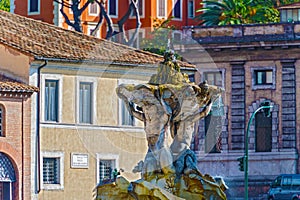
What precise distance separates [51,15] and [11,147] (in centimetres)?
4571

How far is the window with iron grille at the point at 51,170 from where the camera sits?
8231 cm

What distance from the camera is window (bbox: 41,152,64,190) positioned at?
82250mm

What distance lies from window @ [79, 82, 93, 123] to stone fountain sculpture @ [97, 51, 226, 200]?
30021mm

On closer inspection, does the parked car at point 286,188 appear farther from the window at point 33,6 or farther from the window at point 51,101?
the window at point 33,6

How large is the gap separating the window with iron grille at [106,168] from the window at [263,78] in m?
19.0

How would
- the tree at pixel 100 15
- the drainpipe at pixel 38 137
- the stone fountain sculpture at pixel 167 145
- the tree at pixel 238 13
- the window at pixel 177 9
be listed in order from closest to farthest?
1. the stone fountain sculpture at pixel 167 145
2. the drainpipe at pixel 38 137
3. the tree at pixel 238 13
4. the tree at pixel 100 15
5. the window at pixel 177 9

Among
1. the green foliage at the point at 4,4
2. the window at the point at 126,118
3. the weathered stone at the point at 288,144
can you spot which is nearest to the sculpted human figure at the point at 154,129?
the window at the point at 126,118

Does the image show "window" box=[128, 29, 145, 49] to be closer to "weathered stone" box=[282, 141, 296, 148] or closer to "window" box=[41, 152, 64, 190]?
"weathered stone" box=[282, 141, 296, 148]

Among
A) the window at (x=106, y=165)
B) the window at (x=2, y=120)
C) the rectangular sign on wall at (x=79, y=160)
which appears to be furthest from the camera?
the window at (x=106, y=165)

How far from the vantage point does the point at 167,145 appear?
166 feet

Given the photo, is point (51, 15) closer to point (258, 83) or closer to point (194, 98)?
point (258, 83)

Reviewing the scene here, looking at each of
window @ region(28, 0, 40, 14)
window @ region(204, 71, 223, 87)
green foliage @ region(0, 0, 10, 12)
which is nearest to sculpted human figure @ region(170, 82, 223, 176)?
window @ region(204, 71, 223, 87)

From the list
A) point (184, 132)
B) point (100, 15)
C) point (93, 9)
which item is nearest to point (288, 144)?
point (100, 15)

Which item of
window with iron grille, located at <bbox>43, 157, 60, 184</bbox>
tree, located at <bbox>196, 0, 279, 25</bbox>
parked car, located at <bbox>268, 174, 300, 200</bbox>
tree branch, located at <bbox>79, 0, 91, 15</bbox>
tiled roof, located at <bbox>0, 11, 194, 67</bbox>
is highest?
tree branch, located at <bbox>79, 0, 91, 15</bbox>
